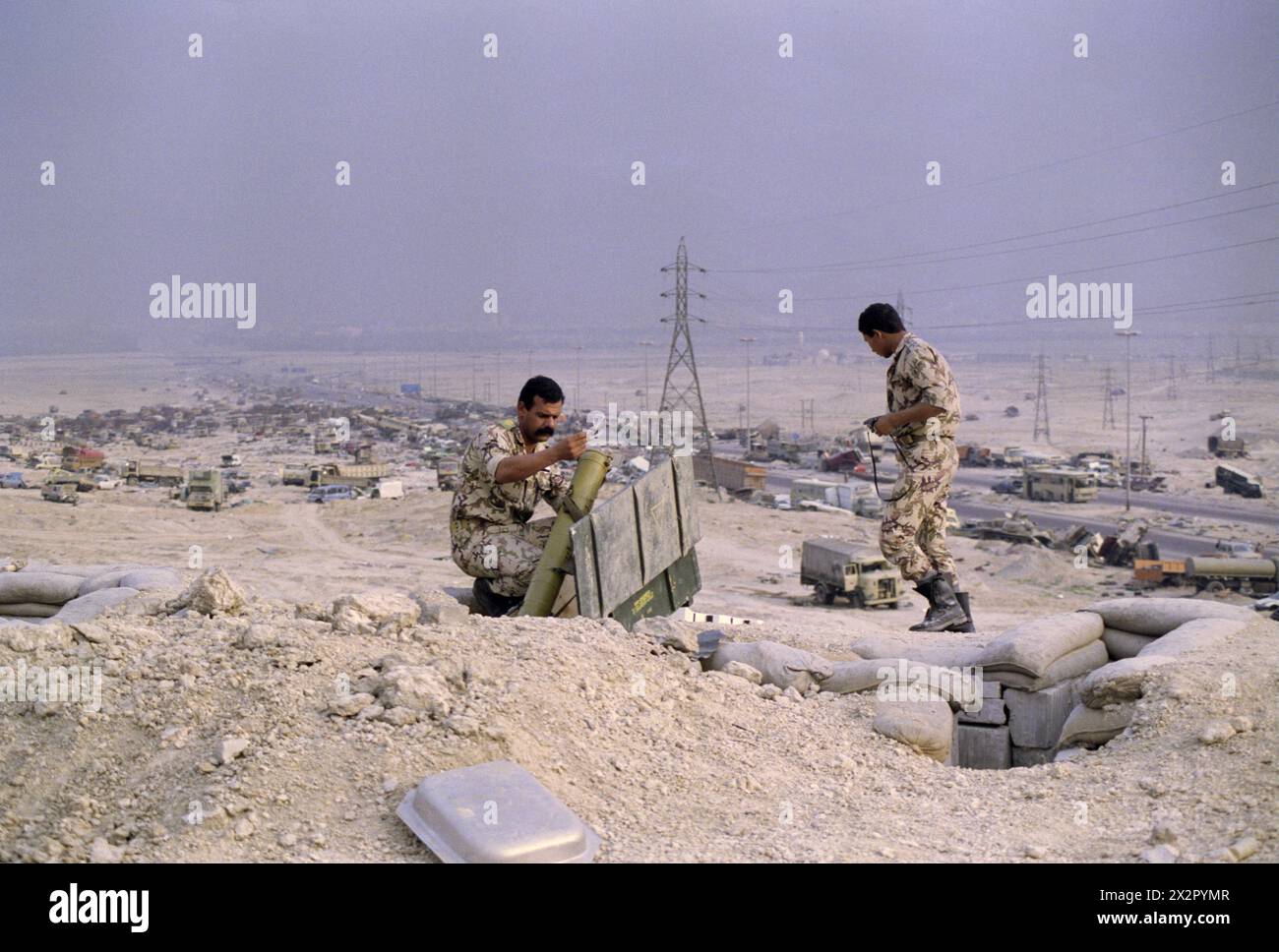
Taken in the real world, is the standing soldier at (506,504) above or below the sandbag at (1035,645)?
above

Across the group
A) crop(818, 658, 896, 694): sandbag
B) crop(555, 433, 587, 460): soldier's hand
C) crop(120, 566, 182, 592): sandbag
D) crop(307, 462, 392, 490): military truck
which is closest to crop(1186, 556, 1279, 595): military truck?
crop(818, 658, 896, 694): sandbag

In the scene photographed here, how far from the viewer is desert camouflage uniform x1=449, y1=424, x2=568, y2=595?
234 inches

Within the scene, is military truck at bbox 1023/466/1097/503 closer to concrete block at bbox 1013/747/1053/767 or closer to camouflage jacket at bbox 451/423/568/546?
concrete block at bbox 1013/747/1053/767

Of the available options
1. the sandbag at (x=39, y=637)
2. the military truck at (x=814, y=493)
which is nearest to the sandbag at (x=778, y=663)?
the sandbag at (x=39, y=637)

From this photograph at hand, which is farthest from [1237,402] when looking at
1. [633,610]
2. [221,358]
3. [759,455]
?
[221,358]

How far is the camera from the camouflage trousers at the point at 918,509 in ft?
19.8

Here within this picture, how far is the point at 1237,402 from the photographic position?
4512 centimetres

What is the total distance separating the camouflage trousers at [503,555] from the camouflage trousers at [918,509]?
5.81 ft

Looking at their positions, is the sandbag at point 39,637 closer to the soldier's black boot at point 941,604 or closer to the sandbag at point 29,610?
the sandbag at point 29,610

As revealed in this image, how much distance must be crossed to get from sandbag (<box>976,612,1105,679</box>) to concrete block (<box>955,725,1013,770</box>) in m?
0.30

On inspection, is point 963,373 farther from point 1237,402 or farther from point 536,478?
point 536,478

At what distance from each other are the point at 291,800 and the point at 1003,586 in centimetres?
1420

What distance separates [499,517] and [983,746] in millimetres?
2633

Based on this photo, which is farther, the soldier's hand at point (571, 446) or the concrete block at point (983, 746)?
the concrete block at point (983, 746)
